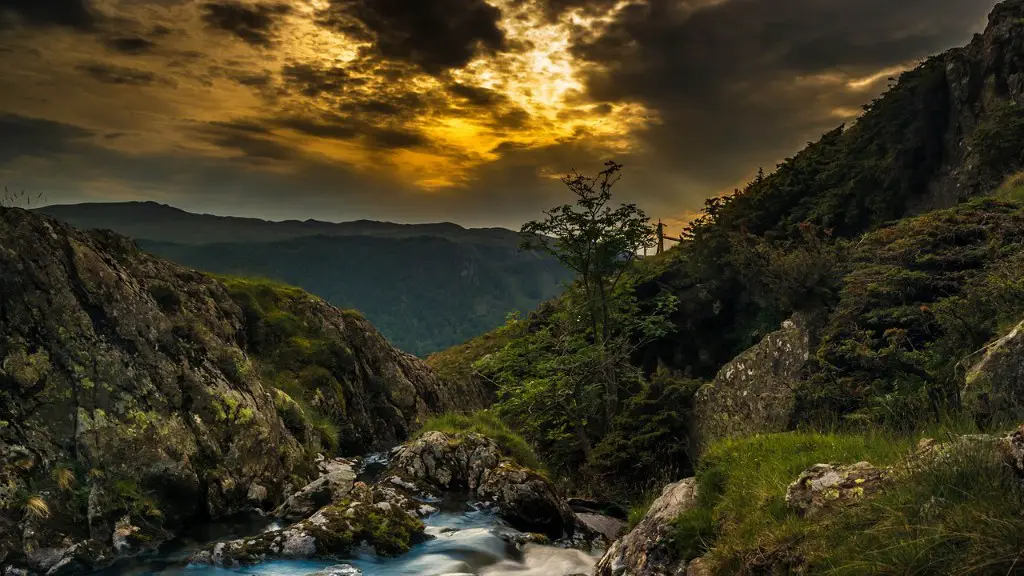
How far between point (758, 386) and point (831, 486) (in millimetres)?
13239

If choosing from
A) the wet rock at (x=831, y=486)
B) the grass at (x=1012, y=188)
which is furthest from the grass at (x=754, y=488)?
the grass at (x=1012, y=188)

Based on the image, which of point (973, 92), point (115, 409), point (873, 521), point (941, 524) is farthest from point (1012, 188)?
point (115, 409)

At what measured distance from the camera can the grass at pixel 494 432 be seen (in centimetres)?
Result: 1942

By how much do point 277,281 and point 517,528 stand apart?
84.6 ft

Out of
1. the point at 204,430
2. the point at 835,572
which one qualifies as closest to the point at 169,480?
the point at 204,430

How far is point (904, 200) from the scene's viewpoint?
27625 millimetres

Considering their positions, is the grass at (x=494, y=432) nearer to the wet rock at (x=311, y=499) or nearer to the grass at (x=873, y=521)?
the wet rock at (x=311, y=499)

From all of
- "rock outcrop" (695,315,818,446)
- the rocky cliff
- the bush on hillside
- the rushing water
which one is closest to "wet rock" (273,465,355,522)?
the rushing water

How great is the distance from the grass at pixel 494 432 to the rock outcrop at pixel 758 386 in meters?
5.93

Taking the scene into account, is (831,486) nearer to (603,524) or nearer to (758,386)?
(603,524)

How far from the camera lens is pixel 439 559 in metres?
13.1

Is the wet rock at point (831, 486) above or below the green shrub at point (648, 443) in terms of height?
above

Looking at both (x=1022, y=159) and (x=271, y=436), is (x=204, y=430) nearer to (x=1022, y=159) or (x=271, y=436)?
(x=271, y=436)

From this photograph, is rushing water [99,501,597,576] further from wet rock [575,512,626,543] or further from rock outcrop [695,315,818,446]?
rock outcrop [695,315,818,446]
